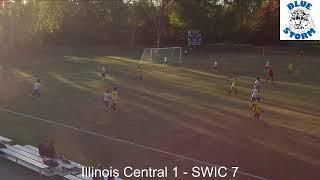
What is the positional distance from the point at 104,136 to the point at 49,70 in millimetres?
33814

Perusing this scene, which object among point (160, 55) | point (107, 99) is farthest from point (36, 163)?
point (160, 55)

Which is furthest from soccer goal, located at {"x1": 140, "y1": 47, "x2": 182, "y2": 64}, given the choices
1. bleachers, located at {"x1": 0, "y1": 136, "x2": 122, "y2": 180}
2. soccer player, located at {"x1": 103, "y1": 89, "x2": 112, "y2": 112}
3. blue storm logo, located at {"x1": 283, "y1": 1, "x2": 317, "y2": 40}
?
bleachers, located at {"x1": 0, "y1": 136, "x2": 122, "y2": 180}

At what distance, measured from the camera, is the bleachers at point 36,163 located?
1491 cm

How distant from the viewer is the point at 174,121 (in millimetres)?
25266

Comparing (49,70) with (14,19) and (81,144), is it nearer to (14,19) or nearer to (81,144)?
(14,19)

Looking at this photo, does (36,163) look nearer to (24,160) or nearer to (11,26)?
(24,160)

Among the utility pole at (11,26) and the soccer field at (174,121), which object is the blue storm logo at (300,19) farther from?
the utility pole at (11,26)

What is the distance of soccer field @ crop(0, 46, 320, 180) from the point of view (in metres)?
18.4

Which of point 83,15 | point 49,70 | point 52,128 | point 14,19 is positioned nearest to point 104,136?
point 52,128

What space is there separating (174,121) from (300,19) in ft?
29.4

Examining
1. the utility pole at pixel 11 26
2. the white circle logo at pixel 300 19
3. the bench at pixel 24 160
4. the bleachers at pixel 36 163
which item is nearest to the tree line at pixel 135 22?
the utility pole at pixel 11 26

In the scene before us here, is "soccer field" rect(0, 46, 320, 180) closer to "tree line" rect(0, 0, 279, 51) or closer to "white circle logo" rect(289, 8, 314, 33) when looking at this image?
"white circle logo" rect(289, 8, 314, 33)

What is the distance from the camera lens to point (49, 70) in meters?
54.1

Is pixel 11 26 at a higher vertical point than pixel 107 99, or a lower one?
higher
